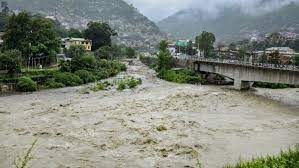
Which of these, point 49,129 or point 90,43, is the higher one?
point 90,43

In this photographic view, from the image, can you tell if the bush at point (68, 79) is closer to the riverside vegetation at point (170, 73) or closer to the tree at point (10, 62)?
the tree at point (10, 62)

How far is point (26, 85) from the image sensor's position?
3606 cm

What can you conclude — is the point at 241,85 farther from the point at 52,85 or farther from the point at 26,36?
the point at 26,36

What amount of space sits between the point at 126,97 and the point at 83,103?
5.25m

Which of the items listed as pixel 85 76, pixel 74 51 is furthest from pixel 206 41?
pixel 85 76

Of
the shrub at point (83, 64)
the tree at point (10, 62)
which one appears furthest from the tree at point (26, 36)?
the tree at point (10, 62)

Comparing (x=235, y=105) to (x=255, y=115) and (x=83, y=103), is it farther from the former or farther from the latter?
(x=83, y=103)

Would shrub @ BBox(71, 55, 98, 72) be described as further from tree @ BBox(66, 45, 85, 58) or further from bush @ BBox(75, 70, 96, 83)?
tree @ BBox(66, 45, 85, 58)

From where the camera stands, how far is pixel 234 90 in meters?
42.8

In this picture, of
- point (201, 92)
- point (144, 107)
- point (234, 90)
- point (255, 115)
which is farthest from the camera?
point (234, 90)

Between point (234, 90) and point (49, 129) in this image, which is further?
point (234, 90)

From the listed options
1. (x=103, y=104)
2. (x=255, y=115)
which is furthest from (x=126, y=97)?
(x=255, y=115)

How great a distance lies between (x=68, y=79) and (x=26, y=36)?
976 cm

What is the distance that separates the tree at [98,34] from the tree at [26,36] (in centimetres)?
2605
